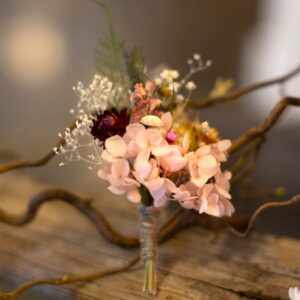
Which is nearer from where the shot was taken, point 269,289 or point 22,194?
point 269,289

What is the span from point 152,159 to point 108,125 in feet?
0.30

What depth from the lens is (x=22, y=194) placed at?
126 cm

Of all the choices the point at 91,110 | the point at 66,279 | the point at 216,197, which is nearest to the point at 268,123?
the point at 216,197

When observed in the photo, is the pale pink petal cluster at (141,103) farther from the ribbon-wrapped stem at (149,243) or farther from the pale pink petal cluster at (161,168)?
the ribbon-wrapped stem at (149,243)

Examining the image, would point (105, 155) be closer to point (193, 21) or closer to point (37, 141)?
point (37, 141)

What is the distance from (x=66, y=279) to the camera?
0.77 meters

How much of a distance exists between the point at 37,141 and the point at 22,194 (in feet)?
0.58

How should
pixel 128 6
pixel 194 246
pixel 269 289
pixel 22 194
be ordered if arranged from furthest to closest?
1. pixel 128 6
2. pixel 22 194
3. pixel 194 246
4. pixel 269 289

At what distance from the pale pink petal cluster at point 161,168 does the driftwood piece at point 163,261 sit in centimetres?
18

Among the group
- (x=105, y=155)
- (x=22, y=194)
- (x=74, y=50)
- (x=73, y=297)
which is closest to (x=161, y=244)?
(x=73, y=297)

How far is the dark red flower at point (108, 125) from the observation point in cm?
68

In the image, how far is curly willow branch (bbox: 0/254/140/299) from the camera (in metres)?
0.73

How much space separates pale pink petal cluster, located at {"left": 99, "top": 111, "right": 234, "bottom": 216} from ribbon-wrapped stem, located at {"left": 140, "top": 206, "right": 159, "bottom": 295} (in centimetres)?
8

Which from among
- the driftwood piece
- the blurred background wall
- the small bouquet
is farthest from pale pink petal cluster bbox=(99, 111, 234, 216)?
the blurred background wall
